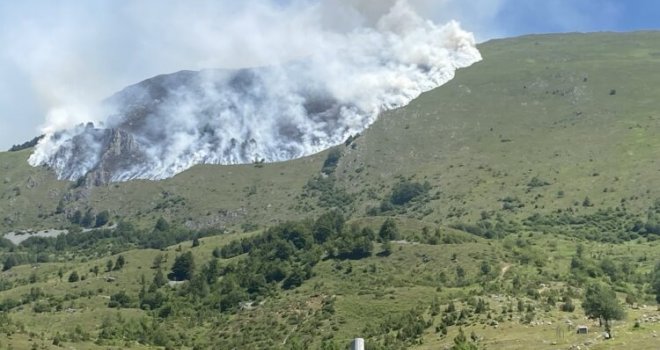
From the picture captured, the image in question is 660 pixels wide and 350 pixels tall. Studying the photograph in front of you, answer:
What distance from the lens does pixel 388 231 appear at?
599 feet

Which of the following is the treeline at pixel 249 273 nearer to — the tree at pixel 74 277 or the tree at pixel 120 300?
the tree at pixel 120 300

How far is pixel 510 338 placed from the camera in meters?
90.2

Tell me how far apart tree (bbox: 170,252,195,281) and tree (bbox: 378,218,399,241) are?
41348mm

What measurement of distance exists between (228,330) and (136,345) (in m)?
23.9

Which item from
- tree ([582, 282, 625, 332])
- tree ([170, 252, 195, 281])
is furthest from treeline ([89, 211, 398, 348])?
tree ([582, 282, 625, 332])

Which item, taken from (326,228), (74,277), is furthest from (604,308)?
(74,277)

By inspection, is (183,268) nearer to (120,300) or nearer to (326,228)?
(120,300)

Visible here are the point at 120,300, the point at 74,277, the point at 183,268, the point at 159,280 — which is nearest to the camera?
the point at 120,300

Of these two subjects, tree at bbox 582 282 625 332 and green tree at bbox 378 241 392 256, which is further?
green tree at bbox 378 241 392 256

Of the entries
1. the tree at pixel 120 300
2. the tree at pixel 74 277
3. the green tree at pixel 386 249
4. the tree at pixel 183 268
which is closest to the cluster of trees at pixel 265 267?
the tree at pixel 183 268

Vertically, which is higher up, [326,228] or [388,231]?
[326,228]

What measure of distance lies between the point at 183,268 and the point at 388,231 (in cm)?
4508

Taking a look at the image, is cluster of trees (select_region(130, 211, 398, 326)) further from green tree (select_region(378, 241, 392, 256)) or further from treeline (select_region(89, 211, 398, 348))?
green tree (select_region(378, 241, 392, 256))

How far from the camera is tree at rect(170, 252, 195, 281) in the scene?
194 m
